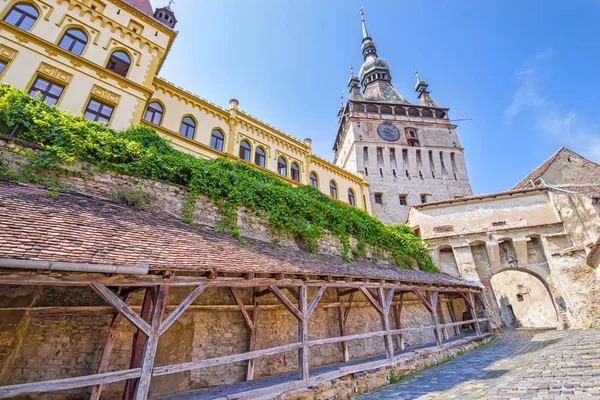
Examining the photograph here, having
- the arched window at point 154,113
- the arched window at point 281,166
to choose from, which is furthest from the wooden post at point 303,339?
the arched window at point 281,166

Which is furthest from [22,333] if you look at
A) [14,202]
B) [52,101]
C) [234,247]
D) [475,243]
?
[475,243]

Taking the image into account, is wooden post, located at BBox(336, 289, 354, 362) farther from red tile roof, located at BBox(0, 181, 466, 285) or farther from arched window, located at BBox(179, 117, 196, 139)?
arched window, located at BBox(179, 117, 196, 139)

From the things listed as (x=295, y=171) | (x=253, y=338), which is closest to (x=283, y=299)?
(x=253, y=338)

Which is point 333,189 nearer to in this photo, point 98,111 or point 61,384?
point 98,111

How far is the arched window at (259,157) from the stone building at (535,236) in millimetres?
11094

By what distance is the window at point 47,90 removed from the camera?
10.0 m

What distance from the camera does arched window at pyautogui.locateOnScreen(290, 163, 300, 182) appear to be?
18.8 meters

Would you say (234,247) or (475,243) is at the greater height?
(475,243)

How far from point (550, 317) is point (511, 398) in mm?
24160

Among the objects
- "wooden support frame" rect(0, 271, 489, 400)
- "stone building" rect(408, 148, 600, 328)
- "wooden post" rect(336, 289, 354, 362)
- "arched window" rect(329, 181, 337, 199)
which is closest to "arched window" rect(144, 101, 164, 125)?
"wooden support frame" rect(0, 271, 489, 400)

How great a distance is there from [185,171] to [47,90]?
253 inches

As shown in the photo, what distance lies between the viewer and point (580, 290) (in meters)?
14.0

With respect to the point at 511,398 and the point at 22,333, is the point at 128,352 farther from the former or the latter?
the point at 511,398

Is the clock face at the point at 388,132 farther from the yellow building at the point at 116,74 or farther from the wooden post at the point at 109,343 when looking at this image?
the wooden post at the point at 109,343
